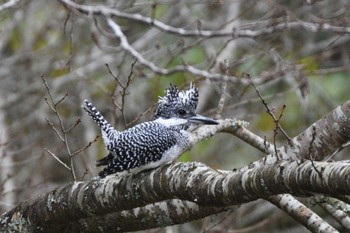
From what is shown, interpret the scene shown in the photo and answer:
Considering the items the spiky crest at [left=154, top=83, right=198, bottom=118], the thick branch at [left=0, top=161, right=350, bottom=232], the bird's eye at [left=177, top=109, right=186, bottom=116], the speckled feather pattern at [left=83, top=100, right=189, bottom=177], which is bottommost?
the thick branch at [left=0, top=161, right=350, bottom=232]

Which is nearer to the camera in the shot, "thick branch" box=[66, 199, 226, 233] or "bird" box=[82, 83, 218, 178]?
"thick branch" box=[66, 199, 226, 233]

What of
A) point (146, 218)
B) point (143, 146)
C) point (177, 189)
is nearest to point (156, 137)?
point (143, 146)

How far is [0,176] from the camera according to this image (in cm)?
866

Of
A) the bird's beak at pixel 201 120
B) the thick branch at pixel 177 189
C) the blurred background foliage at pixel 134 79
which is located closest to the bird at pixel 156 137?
the bird's beak at pixel 201 120

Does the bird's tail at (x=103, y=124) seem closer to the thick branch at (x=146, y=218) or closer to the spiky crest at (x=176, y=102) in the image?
the spiky crest at (x=176, y=102)

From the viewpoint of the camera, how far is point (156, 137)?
5.16 m

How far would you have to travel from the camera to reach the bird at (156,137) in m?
4.88

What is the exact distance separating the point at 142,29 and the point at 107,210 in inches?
218

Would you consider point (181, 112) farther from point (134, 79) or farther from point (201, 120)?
point (134, 79)

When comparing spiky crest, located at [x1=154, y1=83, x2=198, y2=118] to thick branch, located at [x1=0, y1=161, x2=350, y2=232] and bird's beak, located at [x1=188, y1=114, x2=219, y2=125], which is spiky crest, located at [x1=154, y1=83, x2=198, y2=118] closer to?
bird's beak, located at [x1=188, y1=114, x2=219, y2=125]

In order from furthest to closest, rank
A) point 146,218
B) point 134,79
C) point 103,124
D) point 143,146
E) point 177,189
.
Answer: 1. point 134,79
2. point 103,124
3. point 143,146
4. point 146,218
5. point 177,189

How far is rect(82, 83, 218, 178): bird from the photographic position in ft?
16.0

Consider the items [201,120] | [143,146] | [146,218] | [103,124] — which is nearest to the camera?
[146,218]

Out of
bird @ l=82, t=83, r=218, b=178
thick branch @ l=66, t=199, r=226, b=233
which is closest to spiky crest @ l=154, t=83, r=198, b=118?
bird @ l=82, t=83, r=218, b=178
